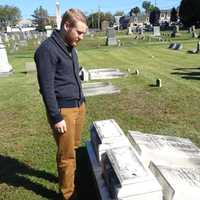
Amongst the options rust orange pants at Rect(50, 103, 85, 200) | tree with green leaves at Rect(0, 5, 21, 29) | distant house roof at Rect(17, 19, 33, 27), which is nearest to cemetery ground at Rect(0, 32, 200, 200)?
rust orange pants at Rect(50, 103, 85, 200)

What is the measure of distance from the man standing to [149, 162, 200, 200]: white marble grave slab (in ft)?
3.35

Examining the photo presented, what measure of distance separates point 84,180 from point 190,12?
63922mm

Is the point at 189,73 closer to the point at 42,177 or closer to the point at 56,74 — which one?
the point at 42,177

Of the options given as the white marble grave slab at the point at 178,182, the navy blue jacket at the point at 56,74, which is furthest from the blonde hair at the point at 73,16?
the white marble grave slab at the point at 178,182

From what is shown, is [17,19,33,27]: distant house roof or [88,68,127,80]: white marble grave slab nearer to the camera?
[88,68,127,80]: white marble grave slab

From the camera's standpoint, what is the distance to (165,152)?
13.3 feet

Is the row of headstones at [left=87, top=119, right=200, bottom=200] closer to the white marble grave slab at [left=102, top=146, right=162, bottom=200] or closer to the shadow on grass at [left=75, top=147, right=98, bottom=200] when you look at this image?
the white marble grave slab at [left=102, top=146, right=162, bottom=200]

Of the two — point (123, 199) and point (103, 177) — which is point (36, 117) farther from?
point (123, 199)

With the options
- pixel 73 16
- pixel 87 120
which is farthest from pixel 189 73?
pixel 73 16

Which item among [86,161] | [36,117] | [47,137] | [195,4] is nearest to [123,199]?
[86,161]

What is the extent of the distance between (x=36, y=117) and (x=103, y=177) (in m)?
4.21

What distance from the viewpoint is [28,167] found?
5.04 m

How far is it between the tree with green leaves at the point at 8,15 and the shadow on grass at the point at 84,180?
12561 centimetres

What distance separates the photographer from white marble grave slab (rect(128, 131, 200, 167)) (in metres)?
3.96
